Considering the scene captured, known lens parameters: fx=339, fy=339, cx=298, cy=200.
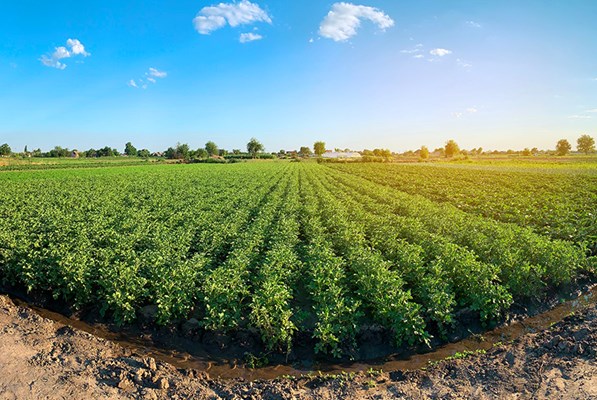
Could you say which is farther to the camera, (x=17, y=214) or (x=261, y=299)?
(x=17, y=214)

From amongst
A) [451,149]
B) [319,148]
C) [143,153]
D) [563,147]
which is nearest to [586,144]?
[563,147]

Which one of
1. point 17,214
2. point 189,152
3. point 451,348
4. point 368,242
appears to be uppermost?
point 189,152

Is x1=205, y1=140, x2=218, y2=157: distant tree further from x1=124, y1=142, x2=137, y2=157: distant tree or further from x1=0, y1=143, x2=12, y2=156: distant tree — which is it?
x1=0, y1=143, x2=12, y2=156: distant tree

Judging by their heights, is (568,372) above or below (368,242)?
below

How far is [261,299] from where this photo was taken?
6512 mm

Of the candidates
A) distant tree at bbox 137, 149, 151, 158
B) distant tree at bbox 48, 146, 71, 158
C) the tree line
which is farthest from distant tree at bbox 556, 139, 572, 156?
distant tree at bbox 48, 146, 71, 158

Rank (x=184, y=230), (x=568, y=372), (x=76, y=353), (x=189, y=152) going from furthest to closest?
(x=189, y=152) < (x=184, y=230) < (x=76, y=353) < (x=568, y=372)

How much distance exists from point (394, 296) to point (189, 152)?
428 feet

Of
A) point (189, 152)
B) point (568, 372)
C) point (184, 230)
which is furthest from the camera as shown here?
point (189, 152)

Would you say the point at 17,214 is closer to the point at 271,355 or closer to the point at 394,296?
the point at 271,355

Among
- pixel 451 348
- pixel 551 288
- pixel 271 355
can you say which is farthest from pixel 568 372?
pixel 271 355

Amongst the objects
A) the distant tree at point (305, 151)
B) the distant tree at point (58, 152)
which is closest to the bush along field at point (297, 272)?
the distant tree at point (58, 152)

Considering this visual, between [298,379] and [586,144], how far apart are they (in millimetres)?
160240

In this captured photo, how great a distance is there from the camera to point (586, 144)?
407ft
